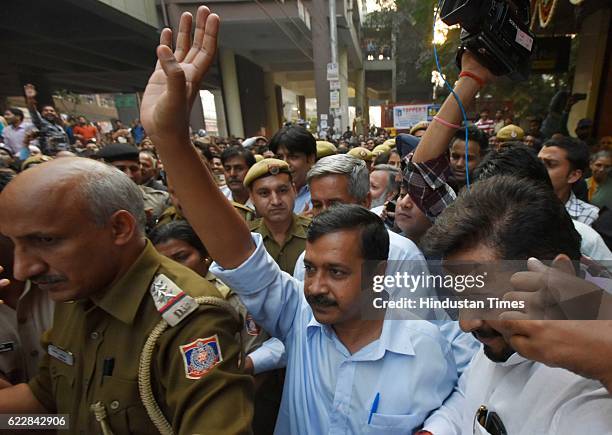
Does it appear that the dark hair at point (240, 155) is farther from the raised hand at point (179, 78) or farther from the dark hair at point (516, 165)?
the raised hand at point (179, 78)

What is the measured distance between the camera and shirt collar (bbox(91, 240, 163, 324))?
1.04m

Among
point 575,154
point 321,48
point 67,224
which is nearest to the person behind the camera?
point 67,224

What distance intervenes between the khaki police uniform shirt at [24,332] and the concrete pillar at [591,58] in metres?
9.15

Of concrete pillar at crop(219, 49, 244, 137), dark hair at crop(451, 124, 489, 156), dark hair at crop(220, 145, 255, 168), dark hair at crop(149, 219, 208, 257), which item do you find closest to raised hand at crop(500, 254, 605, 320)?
dark hair at crop(149, 219, 208, 257)

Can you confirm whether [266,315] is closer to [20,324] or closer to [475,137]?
[20,324]

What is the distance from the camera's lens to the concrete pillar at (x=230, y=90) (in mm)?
16438

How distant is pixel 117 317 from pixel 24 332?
79cm

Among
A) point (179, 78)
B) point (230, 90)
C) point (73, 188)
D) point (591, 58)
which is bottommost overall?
point (73, 188)

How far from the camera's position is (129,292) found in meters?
1.06

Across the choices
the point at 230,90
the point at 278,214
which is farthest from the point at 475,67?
the point at 230,90

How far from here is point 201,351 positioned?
0.98 meters

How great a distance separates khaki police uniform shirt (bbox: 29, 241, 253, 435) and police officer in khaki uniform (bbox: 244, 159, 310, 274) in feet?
4.36

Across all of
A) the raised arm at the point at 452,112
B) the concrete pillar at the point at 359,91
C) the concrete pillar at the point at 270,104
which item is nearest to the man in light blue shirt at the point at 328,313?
the raised arm at the point at 452,112

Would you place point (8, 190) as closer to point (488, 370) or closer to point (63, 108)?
point (488, 370)
